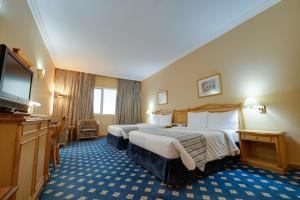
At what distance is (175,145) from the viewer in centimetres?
192

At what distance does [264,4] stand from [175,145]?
3284 millimetres

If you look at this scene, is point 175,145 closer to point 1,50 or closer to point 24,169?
point 24,169

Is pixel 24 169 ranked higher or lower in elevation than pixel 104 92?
lower

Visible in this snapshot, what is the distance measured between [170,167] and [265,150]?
7.17 feet

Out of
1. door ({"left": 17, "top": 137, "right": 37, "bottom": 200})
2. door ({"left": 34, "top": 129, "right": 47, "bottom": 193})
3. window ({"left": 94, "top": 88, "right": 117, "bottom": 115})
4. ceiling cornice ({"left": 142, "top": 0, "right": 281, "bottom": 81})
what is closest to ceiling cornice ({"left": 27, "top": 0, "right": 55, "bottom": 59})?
door ({"left": 34, "top": 129, "right": 47, "bottom": 193})

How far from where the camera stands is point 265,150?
8.72 feet

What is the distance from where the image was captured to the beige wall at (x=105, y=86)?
A: 6454mm

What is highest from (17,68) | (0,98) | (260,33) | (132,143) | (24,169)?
(260,33)

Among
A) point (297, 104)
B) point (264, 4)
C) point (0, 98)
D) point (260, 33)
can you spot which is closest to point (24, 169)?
point (0, 98)

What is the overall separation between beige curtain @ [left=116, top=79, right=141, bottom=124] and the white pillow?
4414 mm

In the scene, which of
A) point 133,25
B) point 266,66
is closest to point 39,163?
point 133,25

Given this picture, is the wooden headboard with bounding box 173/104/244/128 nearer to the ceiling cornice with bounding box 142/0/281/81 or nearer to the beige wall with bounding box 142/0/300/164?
the beige wall with bounding box 142/0/300/164

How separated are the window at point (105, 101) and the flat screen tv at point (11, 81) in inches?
191

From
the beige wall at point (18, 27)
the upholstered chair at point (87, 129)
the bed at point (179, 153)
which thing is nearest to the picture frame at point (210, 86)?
the bed at point (179, 153)
